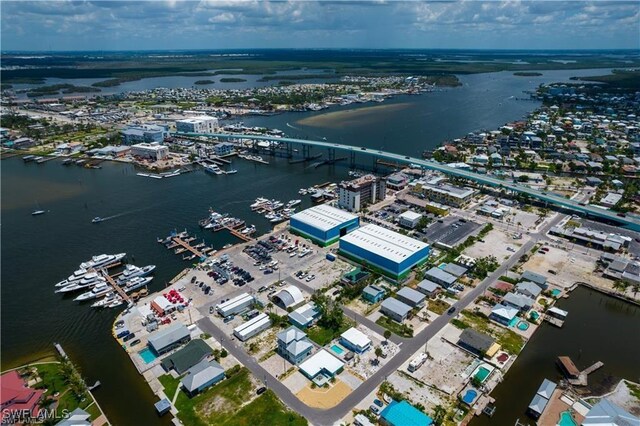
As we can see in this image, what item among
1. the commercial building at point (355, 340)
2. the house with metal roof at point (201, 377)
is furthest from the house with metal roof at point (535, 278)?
the house with metal roof at point (201, 377)

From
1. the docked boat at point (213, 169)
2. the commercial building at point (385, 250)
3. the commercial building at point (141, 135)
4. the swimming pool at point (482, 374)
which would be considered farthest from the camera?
the commercial building at point (141, 135)

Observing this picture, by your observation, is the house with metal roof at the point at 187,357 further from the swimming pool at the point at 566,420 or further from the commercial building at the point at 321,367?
the swimming pool at the point at 566,420

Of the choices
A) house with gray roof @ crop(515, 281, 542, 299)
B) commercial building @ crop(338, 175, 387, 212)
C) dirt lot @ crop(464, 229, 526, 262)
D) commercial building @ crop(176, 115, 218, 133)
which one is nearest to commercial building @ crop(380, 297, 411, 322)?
house with gray roof @ crop(515, 281, 542, 299)

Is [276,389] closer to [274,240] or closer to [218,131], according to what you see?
[274,240]

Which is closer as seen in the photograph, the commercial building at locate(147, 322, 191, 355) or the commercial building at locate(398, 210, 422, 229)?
the commercial building at locate(147, 322, 191, 355)

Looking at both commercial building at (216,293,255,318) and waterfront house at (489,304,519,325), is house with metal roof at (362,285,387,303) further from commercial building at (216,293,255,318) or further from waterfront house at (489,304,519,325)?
commercial building at (216,293,255,318)

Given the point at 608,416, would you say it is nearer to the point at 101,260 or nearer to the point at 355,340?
the point at 355,340
